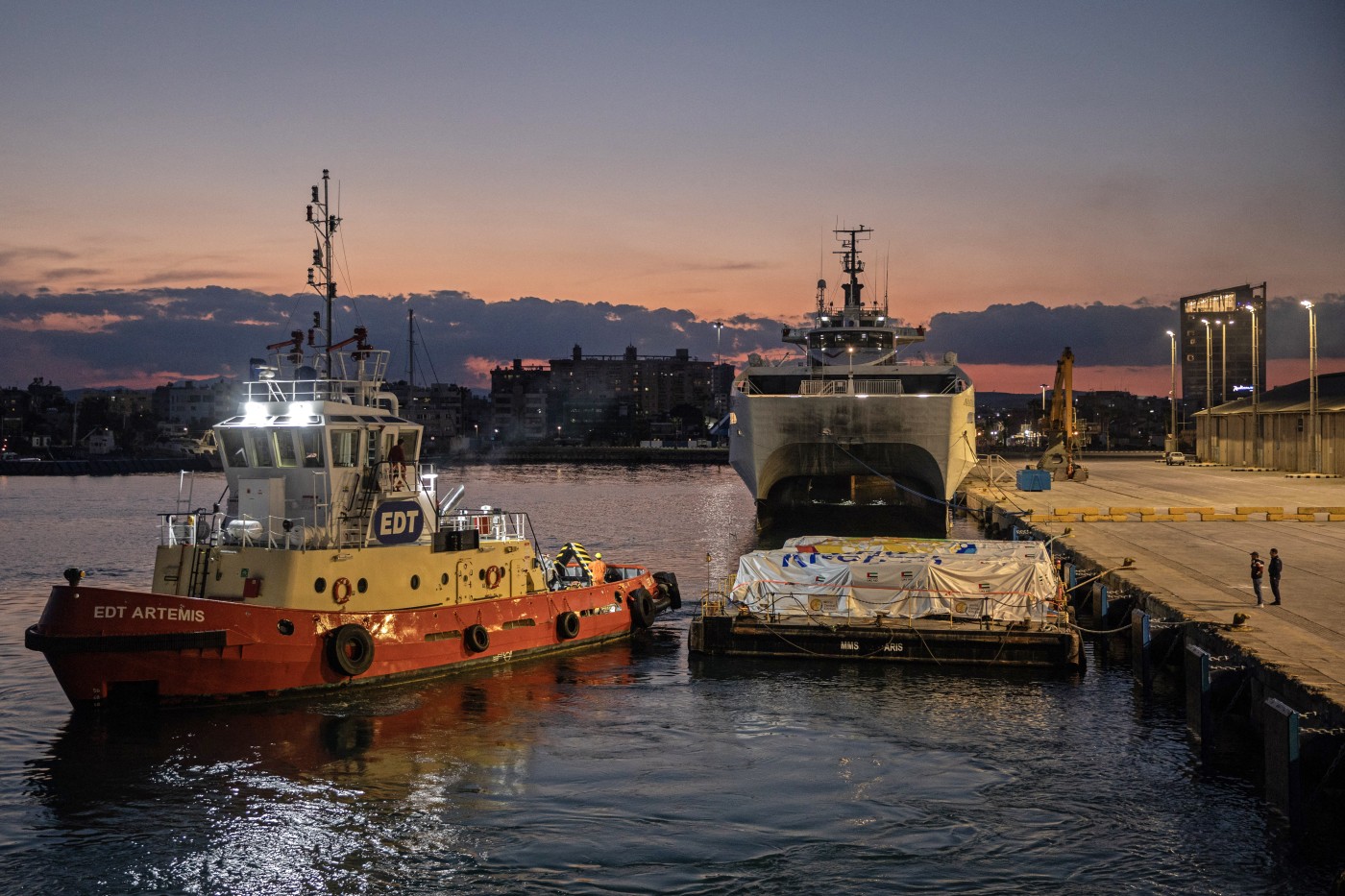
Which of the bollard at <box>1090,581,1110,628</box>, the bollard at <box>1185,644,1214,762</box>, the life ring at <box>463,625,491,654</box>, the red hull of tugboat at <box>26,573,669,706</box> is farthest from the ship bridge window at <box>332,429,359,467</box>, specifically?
the bollard at <box>1090,581,1110,628</box>

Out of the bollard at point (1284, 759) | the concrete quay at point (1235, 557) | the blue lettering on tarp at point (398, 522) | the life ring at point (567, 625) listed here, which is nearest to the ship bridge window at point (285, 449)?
the blue lettering on tarp at point (398, 522)

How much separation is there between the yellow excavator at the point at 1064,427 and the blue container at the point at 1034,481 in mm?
6565

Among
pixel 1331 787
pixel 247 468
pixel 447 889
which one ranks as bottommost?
pixel 447 889

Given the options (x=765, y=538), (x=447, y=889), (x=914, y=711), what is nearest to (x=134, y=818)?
(x=447, y=889)

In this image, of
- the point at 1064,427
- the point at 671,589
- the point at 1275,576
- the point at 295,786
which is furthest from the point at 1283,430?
the point at 295,786

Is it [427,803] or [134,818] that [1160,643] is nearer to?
[427,803]

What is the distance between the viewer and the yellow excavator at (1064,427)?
7150cm

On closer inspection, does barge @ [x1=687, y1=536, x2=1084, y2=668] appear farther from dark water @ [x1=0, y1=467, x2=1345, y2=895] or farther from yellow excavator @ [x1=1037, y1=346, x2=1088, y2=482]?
yellow excavator @ [x1=1037, y1=346, x2=1088, y2=482]

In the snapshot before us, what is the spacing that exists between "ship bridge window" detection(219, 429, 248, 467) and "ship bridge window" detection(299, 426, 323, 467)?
1372 mm

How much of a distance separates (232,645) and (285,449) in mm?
4151

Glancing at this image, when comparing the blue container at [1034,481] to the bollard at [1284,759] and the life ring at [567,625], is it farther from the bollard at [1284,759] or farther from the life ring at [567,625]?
the bollard at [1284,759]

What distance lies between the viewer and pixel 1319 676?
52.0ft

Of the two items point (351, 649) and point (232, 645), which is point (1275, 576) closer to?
point (351, 649)

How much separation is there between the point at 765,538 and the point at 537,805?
3415 centimetres
